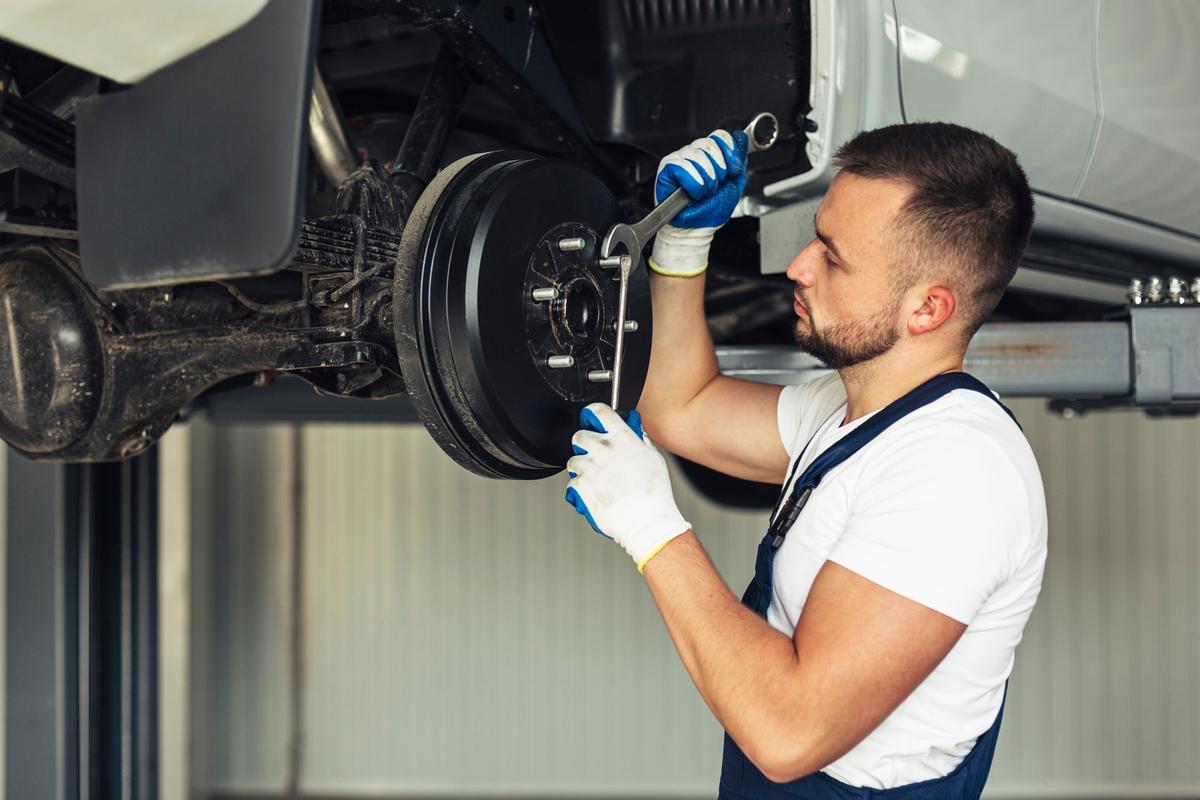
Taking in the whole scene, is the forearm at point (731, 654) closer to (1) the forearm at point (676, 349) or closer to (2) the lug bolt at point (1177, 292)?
(1) the forearm at point (676, 349)

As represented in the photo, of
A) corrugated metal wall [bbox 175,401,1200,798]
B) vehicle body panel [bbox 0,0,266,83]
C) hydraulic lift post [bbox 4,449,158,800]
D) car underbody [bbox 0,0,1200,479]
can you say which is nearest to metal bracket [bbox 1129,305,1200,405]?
car underbody [bbox 0,0,1200,479]

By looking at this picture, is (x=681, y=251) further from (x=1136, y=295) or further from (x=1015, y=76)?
(x=1136, y=295)

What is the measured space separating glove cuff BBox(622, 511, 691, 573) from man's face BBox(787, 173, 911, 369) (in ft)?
0.94

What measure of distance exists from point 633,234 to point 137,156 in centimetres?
48

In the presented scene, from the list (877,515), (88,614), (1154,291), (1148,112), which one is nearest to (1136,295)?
(1154,291)

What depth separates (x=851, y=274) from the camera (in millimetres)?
1114

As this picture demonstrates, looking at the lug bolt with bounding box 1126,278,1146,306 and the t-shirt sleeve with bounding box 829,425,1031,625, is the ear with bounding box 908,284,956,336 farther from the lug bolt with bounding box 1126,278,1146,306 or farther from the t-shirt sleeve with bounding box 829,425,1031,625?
the lug bolt with bounding box 1126,278,1146,306

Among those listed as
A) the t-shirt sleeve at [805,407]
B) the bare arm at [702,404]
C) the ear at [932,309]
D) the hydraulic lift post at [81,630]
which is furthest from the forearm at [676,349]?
the hydraulic lift post at [81,630]

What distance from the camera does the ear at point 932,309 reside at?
1098 millimetres

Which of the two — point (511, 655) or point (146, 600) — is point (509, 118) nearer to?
point (146, 600)

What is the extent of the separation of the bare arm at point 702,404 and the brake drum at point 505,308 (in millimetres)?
311

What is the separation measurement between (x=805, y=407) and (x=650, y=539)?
1.46 feet

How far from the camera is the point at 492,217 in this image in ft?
3.14

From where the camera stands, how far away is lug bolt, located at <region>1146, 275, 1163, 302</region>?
1.47 metres
